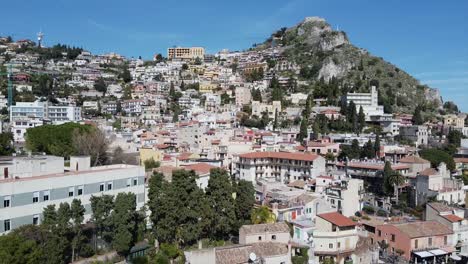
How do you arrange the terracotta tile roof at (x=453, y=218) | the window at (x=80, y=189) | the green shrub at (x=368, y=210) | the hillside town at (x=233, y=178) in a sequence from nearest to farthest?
the hillside town at (x=233, y=178)
the window at (x=80, y=189)
the terracotta tile roof at (x=453, y=218)
the green shrub at (x=368, y=210)

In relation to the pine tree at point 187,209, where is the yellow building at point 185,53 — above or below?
above

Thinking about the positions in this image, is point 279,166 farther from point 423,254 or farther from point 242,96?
point 242,96

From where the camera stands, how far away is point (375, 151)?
54.5 metres

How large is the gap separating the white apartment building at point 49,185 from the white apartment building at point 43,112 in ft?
147

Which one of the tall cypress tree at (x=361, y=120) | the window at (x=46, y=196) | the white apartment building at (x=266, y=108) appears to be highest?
the white apartment building at (x=266, y=108)

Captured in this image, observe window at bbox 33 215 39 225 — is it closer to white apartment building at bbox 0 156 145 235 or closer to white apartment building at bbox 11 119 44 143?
white apartment building at bbox 0 156 145 235

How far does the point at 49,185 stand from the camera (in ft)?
75.5

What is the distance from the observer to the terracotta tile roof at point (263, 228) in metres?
26.1

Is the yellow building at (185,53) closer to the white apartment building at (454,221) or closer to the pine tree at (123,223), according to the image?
the white apartment building at (454,221)

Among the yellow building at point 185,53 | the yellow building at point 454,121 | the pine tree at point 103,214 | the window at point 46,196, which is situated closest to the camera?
the window at point 46,196

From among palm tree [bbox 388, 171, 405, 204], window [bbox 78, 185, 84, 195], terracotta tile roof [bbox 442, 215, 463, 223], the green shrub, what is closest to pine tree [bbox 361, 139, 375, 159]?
palm tree [bbox 388, 171, 405, 204]

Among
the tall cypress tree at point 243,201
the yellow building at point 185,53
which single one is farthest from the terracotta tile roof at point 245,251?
the yellow building at point 185,53

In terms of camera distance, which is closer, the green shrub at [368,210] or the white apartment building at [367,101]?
the green shrub at [368,210]

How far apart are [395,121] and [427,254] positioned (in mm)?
47874
